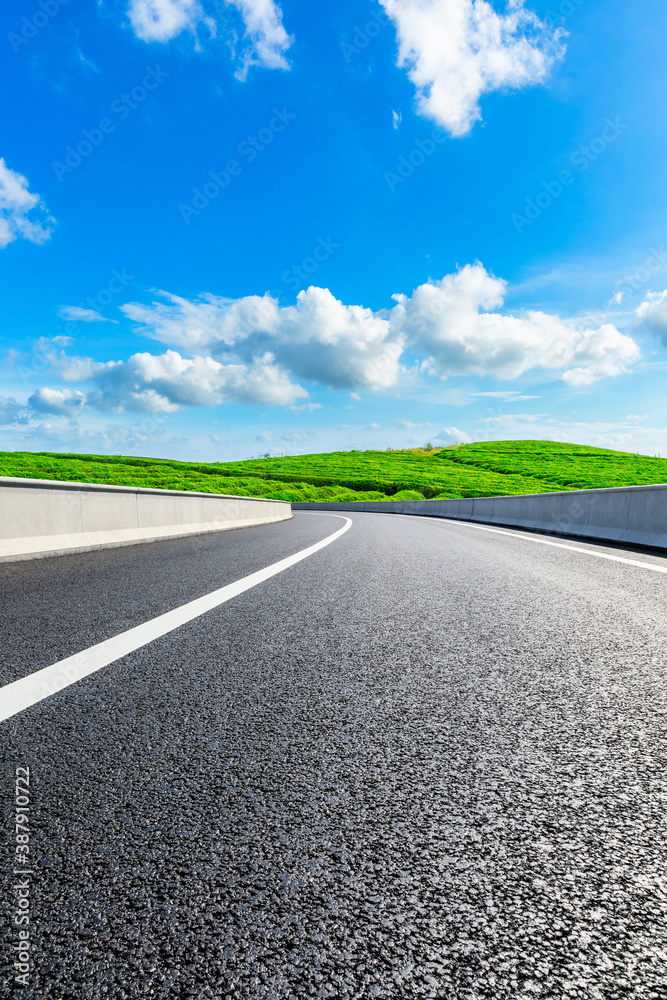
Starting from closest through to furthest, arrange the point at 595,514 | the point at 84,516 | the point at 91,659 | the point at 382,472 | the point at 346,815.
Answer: the point at 346,815
the point at 91,659
the point at 84,516
the point at 595,514
the point at 382,472

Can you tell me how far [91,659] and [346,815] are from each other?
2.04 metres

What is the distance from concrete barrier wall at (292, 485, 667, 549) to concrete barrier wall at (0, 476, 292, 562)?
8270 millimetres

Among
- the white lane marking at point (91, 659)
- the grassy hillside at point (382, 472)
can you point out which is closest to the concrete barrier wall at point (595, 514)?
the white lane marking at point (91, 659)

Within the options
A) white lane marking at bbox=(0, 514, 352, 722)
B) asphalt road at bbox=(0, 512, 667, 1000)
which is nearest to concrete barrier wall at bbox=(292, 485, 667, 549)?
asphalt road at bbox=(0, 512, 667, 1000)

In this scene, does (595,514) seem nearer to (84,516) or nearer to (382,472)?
(84,516)

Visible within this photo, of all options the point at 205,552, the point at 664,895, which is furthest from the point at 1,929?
the point at 205,552

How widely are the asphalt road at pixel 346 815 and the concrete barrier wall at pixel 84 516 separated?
447 cm

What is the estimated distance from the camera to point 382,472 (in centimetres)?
8200

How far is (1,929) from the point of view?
1343 millimetres

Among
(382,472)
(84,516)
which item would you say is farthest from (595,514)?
(382,472)

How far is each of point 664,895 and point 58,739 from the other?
6.32ft

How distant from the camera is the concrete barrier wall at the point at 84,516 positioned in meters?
8.06

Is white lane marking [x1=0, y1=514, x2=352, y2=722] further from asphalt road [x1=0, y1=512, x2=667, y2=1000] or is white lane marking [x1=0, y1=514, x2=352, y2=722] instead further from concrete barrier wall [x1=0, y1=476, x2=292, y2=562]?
concrete barrier wall [x1=0, y1=476, x2=292, y2=562]

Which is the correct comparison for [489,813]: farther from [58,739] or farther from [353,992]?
[58,739]
